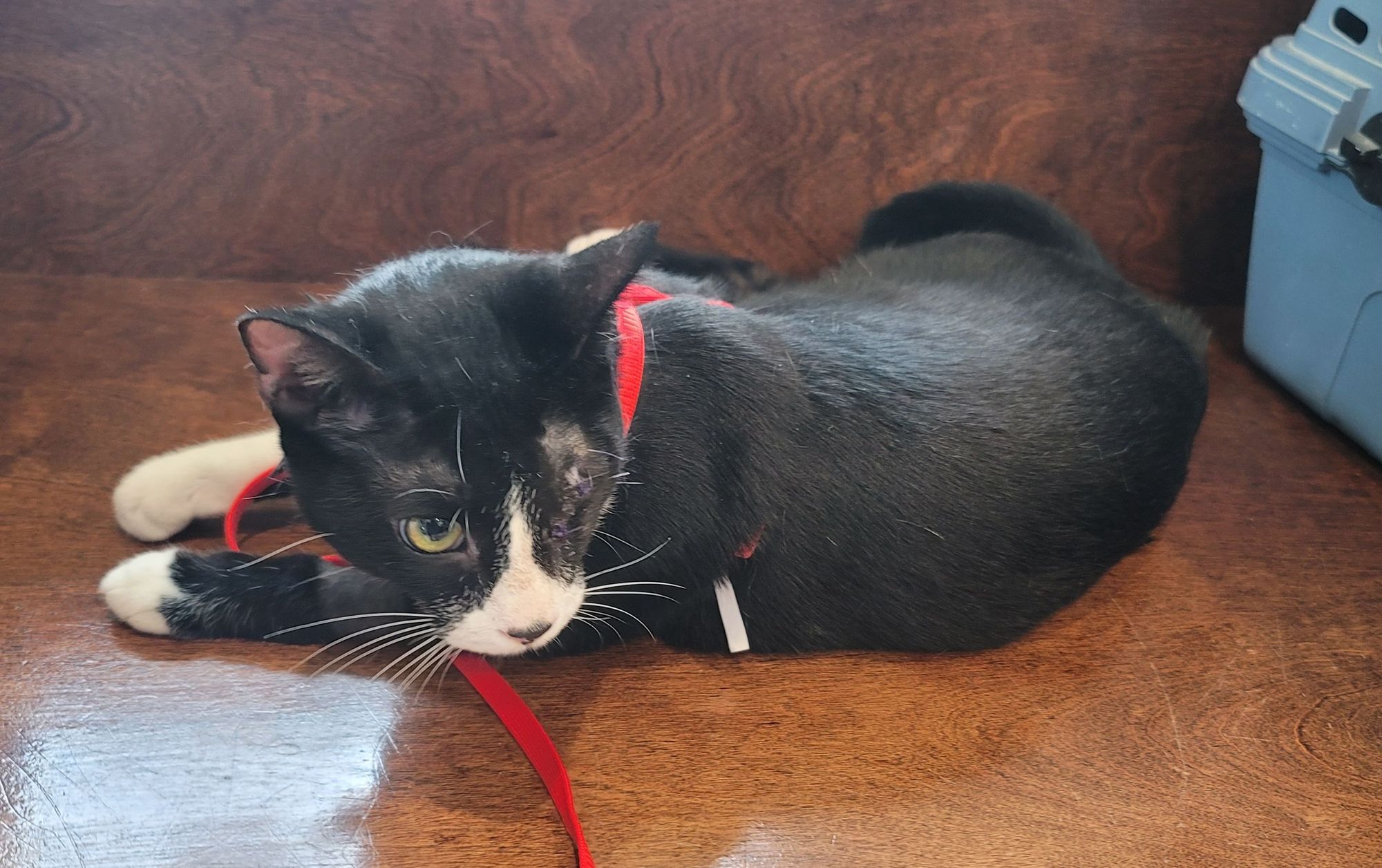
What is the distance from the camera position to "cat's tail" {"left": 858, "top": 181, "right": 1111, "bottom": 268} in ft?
4.74

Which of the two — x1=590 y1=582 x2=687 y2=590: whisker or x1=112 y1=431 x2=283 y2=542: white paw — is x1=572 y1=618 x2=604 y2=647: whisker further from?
x1=112 y1=431 x2=283 y2=542: white paw

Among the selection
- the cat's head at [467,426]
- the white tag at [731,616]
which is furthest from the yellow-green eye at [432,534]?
the white tag at [731,616]

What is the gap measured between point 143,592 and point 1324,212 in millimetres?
1594

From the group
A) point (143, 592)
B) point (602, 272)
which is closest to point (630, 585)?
point (602, 272)

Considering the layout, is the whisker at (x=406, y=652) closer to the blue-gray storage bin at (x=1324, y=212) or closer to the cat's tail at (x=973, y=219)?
the cat's tail at (x=973, y=219)

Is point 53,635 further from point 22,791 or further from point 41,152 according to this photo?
point 41,152

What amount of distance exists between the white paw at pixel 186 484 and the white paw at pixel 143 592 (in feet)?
0.31

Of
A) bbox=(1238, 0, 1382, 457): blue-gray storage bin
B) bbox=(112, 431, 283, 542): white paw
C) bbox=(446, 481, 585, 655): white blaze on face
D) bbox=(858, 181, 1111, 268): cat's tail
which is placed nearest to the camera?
Answer: bbox=(446, 481, 585, 655): white blaze on face

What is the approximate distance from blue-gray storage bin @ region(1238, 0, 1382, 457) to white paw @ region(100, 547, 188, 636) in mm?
1502

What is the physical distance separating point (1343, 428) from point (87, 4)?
6.30 feet

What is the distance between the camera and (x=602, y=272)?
2.64 ft

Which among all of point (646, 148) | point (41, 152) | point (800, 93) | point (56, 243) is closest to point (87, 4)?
point (41, 152)

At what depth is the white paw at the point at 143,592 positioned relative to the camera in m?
1.08

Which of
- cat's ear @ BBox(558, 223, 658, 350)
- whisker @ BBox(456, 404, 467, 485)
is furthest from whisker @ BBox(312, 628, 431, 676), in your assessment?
cat's ear @ BBox(558, 223, 658, 350)
